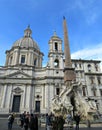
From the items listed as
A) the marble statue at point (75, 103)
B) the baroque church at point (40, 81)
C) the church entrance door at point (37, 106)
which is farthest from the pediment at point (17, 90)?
the marble statue at point (75, 103)

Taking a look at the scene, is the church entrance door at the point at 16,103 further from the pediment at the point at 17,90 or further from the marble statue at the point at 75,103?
the marble statue at the point at 75,103

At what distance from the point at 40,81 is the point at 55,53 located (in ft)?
27.0

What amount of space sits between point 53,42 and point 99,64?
14.0 meters

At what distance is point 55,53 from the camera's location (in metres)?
32.6

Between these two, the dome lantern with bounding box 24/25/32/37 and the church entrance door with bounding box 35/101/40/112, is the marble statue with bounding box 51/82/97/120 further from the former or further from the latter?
the dome lantern with bounding box 24/25/32/37

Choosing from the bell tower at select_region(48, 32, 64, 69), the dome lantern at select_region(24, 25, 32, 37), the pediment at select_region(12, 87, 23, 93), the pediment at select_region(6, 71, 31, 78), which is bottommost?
the pediment at select_region(12, 87, 23, 93)

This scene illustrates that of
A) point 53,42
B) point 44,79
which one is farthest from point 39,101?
point 53,42

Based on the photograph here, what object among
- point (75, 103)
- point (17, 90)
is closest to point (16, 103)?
point (17, 90)

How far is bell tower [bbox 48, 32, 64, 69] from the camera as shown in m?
31.5

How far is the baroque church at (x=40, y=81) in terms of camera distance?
26516 millimetres

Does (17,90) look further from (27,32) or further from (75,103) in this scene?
(27,32)

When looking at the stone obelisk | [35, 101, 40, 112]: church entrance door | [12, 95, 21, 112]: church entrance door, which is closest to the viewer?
the stone obelisk

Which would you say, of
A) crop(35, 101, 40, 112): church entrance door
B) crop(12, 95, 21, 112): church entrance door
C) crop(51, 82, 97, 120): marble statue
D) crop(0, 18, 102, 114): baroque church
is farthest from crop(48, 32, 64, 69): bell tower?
crop(51, 82, 97, 120): marble statue

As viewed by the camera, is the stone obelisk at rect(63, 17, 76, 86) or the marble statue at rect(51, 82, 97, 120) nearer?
the marble statue at rect(51, 82, 97, 120)
